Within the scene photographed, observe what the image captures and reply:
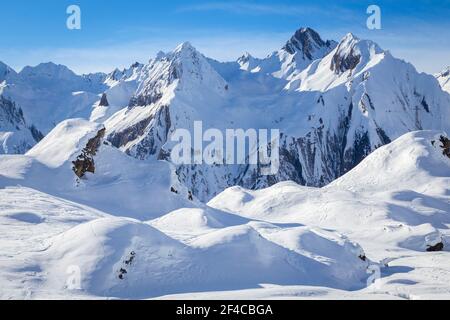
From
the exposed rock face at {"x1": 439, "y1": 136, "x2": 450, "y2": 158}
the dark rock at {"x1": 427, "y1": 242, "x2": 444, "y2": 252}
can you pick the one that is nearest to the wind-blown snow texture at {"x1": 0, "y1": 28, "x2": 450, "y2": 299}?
the dark rock at {"x1": 427, "y1": 242, "x2": 444, "y2": 252}

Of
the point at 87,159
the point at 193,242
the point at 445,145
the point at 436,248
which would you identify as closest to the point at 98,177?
the point at 87,159

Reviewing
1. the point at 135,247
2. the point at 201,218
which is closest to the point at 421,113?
the point at 201,218

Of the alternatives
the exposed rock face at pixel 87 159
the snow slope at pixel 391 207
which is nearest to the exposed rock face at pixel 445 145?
the snow slope at pixel 391 207

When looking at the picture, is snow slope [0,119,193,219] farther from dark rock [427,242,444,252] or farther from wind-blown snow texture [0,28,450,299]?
dark rock [427,242,444,252]

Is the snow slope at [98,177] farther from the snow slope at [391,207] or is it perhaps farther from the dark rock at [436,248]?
the dark rock at [436,248]

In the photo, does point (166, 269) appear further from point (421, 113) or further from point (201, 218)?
point (421, 113)

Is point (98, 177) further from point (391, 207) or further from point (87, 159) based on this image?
point (391, 207)
